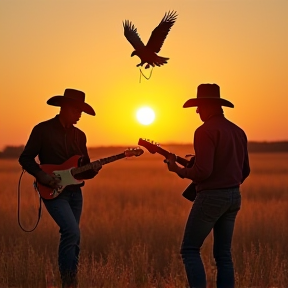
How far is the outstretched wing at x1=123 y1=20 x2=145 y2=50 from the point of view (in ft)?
21.0

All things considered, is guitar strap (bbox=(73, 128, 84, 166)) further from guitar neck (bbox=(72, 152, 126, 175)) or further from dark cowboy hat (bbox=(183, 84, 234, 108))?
dark cowboy hat (bbox=(183, 84, 234, 108))

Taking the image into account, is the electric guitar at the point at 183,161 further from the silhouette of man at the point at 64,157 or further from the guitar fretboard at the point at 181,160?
the silhouette of man at the point at 64,157

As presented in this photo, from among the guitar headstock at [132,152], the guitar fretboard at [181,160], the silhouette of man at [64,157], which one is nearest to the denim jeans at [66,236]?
the silhouette of man at [64,157]

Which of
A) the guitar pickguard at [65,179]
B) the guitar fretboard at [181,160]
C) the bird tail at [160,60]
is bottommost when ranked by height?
the guitar pickguard at [65,179]

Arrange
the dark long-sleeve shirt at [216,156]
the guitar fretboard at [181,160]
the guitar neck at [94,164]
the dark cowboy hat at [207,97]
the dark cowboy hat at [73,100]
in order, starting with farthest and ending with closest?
1. the dark cowboy hat at [73,100]
2. the guitar neck at [94,164]
3. the guitar fretboard at [181,160]
4. the dark cowboy hat at [207,97]
5. the dark long-sleeve shirt at [216,156]

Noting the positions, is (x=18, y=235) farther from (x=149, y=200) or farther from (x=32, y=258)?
(x=149, y=200)

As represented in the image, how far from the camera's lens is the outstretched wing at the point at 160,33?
6434mm

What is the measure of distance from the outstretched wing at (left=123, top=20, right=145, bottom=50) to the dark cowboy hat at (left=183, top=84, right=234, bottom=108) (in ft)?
3.02

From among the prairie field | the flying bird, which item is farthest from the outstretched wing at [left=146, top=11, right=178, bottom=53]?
the prairie field

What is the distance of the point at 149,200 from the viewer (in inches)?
666

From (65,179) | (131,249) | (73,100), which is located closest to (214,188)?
(65,179)

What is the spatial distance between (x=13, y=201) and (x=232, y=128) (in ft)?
32.2

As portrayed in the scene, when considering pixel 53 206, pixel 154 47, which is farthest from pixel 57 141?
pixel 154 47

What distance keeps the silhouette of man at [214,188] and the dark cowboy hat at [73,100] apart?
1.28 metres
